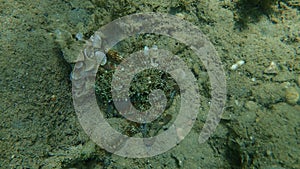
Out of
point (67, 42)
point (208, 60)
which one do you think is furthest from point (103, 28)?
point (208, 60)

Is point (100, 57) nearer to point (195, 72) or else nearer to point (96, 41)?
point (96, 41)

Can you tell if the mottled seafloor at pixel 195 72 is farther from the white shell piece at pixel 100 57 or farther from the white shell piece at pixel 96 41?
the white shell piece at pixel 100 57

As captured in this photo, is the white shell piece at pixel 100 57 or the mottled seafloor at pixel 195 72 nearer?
the mottled seafloor at pixel 195 72

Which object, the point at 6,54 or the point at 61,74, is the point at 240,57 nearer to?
the point at 61,74

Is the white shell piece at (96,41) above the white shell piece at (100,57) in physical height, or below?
above

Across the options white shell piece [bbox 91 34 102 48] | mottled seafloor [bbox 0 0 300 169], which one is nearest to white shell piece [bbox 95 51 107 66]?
white shell piece [bbox 91 34 102 48]

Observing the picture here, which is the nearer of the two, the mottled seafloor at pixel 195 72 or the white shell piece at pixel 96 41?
the mottled seafloor at pixel 195 72

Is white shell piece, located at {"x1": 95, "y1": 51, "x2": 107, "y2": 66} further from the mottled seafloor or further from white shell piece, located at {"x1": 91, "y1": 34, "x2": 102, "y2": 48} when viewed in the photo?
the mottled seafloor

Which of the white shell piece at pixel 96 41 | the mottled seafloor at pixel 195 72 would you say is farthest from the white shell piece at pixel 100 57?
the mottled seafloor at pixel 195 72

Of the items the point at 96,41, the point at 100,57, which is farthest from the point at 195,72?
the point at 96,41
